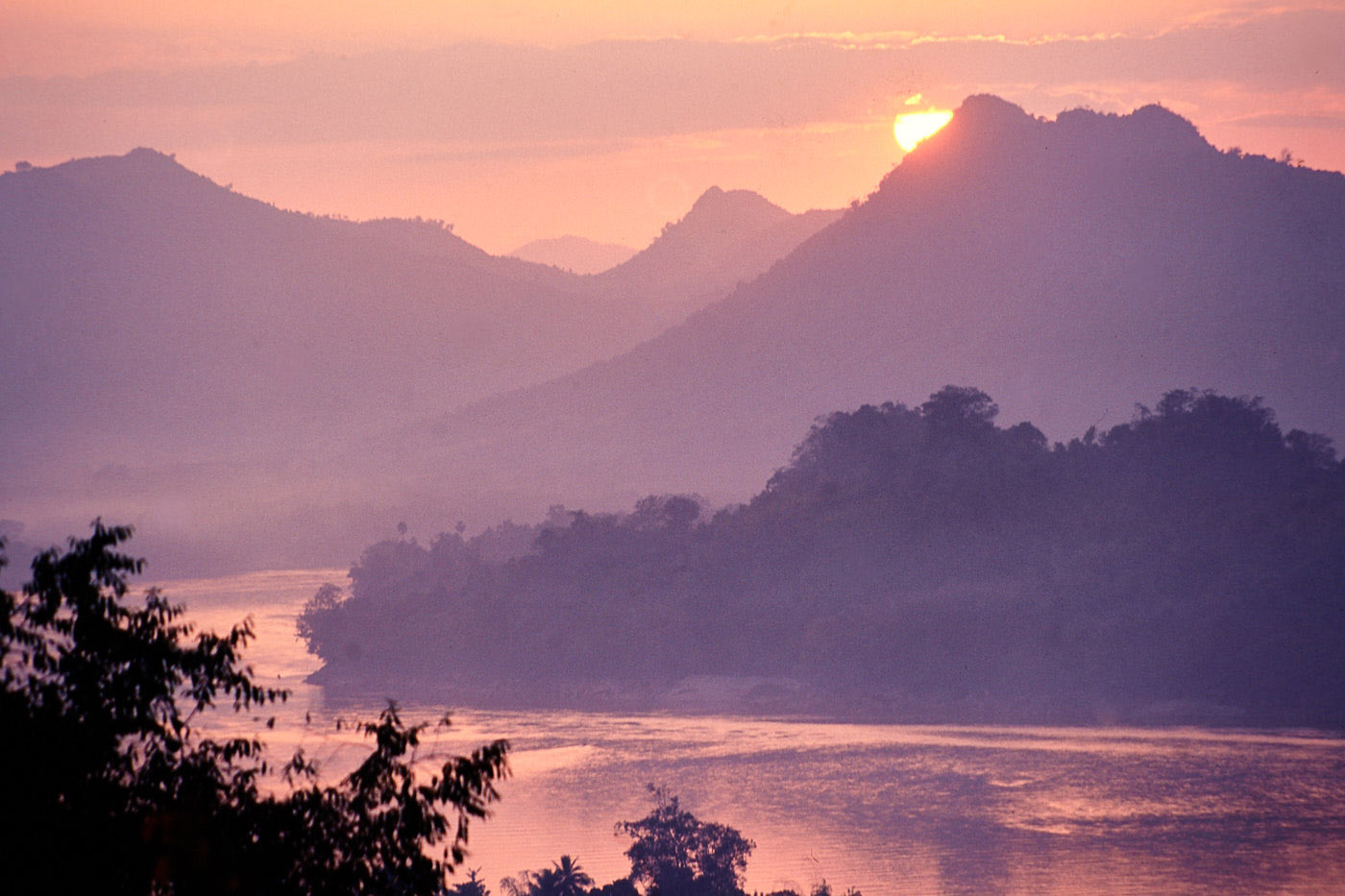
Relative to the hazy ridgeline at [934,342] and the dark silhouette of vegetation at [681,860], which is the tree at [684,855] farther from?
the hazy ridgeline at [934,342]

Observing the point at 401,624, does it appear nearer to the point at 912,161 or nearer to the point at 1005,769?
the point at 1005,769

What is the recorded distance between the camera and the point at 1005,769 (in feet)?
154

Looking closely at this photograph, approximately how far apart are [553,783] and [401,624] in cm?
2635

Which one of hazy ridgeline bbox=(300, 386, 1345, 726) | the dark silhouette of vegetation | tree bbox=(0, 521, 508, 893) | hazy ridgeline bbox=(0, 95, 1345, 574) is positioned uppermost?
hazy ridgeline bbox=(0, 95, 1345, 574)

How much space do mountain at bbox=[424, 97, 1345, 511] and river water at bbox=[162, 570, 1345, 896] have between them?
81.8 meters

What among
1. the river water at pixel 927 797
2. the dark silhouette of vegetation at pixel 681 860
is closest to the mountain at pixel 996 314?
the river water at pixel 927 797

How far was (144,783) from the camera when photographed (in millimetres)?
9938

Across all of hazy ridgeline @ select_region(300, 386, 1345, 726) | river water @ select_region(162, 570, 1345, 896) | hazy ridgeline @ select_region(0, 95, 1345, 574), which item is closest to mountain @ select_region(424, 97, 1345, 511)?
hazy ridgeline @ select_region(0, 95, 1345, 574)

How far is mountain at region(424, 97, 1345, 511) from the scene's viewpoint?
14588 centimetres

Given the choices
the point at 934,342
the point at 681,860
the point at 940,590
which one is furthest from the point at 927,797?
the point at 934,342

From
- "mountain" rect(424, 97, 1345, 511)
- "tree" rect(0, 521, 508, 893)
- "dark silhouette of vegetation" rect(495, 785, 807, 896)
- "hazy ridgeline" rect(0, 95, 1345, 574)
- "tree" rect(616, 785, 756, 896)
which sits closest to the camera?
"tree" rect(0, 521, 508, 893)

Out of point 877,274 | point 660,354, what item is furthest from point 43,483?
point 877,274

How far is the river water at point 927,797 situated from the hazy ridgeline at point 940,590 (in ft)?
20.1

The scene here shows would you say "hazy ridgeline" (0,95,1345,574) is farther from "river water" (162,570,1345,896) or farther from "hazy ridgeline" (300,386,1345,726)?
"river water" (162,570,1345,896)
